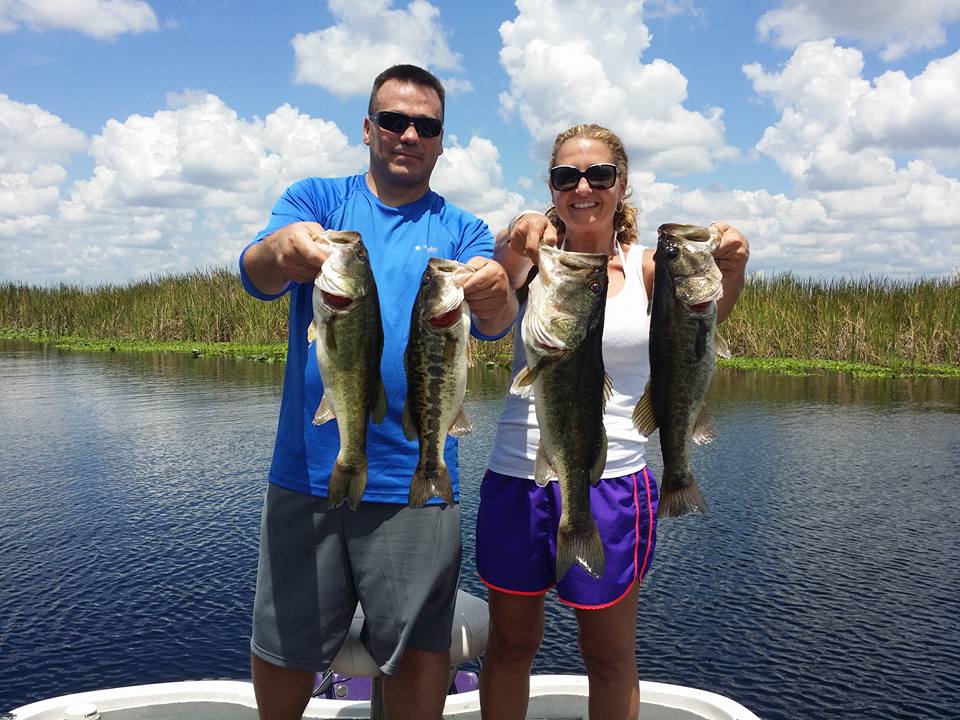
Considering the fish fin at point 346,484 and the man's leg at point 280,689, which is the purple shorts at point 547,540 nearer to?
the fish fin at point 346,484

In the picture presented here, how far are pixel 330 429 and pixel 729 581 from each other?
22.2 feet

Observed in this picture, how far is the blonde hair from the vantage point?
3.87 meters

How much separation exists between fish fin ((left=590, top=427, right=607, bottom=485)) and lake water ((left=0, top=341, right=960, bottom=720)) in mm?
4144

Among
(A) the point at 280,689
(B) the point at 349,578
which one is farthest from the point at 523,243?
(A) the point at 280,689

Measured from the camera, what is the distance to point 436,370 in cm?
352

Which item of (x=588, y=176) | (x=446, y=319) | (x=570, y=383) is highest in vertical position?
(x=588, y=176)

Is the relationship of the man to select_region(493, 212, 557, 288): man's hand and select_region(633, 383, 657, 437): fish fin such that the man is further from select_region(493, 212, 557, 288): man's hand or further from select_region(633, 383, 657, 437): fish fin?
select_region(633, 383, 657, 437): fish fin

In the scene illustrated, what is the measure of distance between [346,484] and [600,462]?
1.11 m

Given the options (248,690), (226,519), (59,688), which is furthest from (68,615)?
(248,690)

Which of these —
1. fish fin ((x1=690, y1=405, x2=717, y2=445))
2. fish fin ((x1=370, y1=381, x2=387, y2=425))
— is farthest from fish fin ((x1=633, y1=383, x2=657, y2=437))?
fish fin ((x1=370, y1=381, x2=387, y2=425))

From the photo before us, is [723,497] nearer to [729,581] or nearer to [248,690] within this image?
[729,581]

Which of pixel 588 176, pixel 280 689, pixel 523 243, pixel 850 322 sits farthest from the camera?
pixel 850 322

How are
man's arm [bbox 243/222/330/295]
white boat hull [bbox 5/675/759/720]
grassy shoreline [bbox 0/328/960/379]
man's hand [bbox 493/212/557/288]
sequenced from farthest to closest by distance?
grassy shoreline [bbox 0/328/960/379]
white boat hull [bbox 5/675/759/720]
man's hand [bbox 493/212/557/288]
man's arm [bbox 243/222/330/295]

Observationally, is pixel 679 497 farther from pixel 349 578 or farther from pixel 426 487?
pixel 349 578
